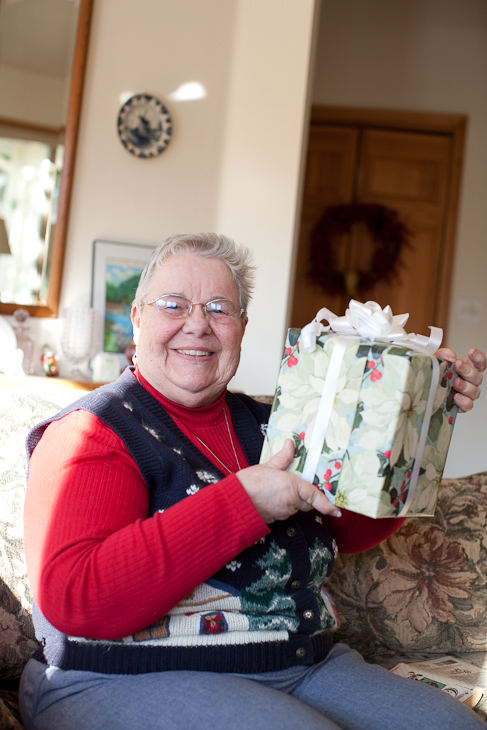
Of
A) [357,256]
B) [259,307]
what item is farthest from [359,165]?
[259,307]

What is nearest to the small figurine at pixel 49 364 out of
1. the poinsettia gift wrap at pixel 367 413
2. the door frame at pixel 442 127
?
the poinsettia gift wrap at pixel 367 413

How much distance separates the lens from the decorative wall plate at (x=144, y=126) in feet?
10.4

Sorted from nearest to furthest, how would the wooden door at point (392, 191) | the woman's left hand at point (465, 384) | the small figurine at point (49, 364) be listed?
the woman's left hand at point (465, 384) < the small figurine at point (49, 364) < the wooden door at point (392, 191)

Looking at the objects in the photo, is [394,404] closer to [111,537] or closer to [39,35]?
[111,537]

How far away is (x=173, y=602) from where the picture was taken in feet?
3.37

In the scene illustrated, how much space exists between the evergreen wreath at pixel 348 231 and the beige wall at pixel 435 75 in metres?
0.45

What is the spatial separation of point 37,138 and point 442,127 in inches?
116

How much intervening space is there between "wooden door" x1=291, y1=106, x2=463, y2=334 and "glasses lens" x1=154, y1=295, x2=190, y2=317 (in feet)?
11.6

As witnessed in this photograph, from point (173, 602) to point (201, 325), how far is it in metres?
0.55

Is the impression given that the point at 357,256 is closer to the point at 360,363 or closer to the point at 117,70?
the point at 117,70

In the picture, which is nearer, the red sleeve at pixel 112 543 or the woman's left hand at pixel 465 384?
the red sleeve at pixel 112 543

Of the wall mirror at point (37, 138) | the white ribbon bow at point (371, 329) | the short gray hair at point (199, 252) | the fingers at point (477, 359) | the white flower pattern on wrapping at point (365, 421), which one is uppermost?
the wall mirror at point (37, 138)

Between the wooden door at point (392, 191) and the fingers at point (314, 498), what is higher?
the wooden door at point (392, 191)

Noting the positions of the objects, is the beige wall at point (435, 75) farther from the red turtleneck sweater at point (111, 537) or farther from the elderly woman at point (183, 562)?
the red turtleneck sweater at point (111, 537)
